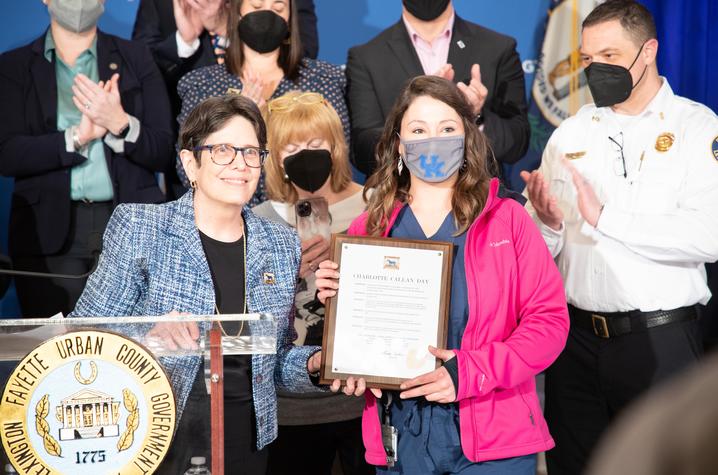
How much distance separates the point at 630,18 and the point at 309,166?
1411mm

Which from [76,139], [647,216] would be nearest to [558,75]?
[647,216]

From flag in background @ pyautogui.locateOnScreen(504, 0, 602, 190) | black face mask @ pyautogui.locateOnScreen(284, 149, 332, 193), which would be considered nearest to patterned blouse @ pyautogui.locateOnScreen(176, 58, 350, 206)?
black face mask @ pyautogui.locateOnScreen(284, 149, 332, 193)

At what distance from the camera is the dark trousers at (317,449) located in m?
3.21

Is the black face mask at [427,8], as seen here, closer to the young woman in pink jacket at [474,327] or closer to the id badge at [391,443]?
the young woman in pink jacket at [474,327]

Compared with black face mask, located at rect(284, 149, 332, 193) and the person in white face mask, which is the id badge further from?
the person in white face mask

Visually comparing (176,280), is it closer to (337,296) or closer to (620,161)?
(337,296)

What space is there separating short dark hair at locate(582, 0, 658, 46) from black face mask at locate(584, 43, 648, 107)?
7cm

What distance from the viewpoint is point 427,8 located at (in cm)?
405

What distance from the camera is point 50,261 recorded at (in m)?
3.93

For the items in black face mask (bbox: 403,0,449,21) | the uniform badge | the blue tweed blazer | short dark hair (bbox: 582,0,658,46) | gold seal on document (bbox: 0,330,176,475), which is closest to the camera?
gold seal on document (bbox: 0,330,176,475)

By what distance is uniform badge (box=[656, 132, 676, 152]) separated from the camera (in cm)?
331

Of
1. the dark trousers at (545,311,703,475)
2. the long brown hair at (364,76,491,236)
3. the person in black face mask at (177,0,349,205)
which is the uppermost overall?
the person in black face mask at (177,0,349,205)

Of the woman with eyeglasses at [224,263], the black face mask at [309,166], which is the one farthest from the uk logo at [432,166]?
the black face mask at [309,166]

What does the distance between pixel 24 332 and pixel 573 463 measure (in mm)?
2293
